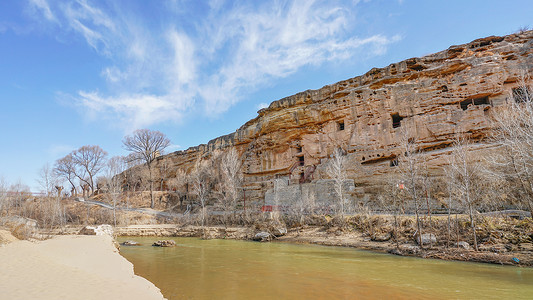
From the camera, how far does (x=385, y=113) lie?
27.2m

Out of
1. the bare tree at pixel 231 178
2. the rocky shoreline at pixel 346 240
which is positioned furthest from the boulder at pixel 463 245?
the bare tree at pixel 231 178

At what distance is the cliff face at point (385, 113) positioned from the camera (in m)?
23.0

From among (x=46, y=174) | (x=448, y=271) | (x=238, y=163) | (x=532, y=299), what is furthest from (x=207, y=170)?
(x=532, y=299)

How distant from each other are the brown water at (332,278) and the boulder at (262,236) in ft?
27.7

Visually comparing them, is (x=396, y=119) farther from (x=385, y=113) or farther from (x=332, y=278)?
(x=332, y=278)

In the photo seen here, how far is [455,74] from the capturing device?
24578 millimetres

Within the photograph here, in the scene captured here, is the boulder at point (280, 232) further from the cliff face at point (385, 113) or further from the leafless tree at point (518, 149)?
the leafless tree at point (518, 149)

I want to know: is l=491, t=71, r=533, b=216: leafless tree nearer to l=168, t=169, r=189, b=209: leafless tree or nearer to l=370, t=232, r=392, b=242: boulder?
l=370, t=232, r=392, b=242: boulder

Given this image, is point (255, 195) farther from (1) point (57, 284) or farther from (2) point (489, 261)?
(1) point (57, 284)

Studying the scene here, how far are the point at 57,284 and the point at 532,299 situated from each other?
493 inches

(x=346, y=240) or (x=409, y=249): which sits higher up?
(x=409, y=249)

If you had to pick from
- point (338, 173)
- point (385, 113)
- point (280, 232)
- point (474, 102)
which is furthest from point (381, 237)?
point (474, 102)

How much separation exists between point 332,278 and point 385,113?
21.9 metres

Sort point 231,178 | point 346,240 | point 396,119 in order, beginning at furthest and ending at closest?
point 231,178 < point 396,119 < point 346,240
